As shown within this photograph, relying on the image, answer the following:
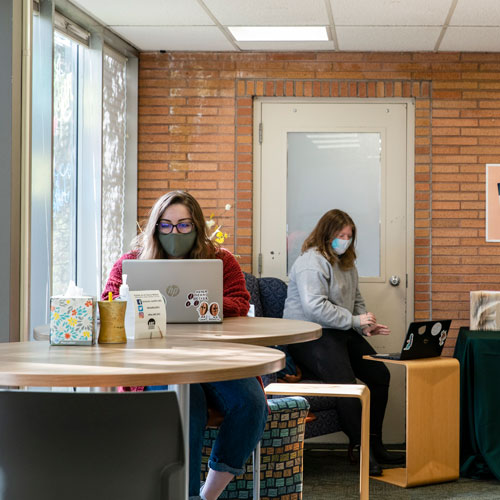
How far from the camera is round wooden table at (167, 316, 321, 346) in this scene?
2.39m

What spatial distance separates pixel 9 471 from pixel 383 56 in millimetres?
4364

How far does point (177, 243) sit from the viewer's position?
302cm

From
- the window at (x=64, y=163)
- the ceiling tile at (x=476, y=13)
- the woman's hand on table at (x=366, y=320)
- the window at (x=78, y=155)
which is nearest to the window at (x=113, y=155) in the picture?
the window at (x=78, y=155)

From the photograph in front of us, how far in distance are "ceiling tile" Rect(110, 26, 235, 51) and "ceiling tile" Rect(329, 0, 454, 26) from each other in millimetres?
815

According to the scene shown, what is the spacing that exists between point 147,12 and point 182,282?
2.17 meters

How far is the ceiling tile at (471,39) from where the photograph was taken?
15.3 feet

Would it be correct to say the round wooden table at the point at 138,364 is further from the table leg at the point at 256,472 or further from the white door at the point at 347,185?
the white door at the point at 347,185

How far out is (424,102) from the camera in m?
5.29

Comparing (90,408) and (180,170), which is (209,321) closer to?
(90,408)

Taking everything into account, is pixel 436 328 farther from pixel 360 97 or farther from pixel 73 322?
pixel 73 322

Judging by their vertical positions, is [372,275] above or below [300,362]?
above

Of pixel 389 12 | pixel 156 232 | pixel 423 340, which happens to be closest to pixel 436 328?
pixel 423 340

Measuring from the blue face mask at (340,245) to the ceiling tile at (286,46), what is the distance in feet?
4.30

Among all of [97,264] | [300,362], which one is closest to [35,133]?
[97,264]
